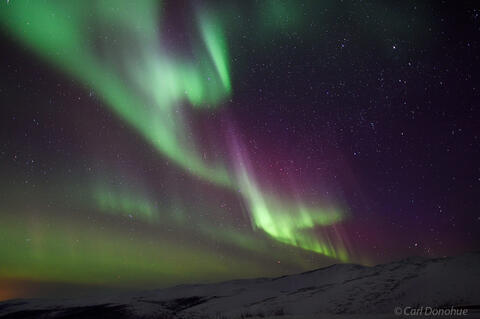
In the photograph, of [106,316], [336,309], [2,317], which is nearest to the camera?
[336,309]

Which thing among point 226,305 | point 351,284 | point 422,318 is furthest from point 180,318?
point 422,318

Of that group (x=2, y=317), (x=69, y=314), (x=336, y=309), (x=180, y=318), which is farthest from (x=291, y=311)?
(x=2, y=317)

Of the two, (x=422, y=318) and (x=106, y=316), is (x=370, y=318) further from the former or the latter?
(x=106, y=316)

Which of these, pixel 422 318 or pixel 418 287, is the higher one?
pixel 422 318

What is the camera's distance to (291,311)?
26422 mm

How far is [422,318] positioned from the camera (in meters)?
10.5

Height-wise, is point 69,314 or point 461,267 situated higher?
point 69,314

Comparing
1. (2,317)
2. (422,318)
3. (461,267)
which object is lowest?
(461,267)

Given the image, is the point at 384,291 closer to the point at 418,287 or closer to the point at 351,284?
the point at 418,287

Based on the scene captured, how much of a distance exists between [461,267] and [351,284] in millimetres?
9356

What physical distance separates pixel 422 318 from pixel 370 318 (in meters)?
1.59

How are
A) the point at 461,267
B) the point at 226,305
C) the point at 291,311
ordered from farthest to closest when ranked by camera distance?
the point at 226,305
the point at 461,267
the point at 291,311

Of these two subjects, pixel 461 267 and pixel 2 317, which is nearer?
pixel 461 267

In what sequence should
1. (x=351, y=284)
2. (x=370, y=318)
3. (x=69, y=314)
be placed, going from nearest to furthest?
(x=370, y=318) < (x=351, y=284) < (x=69, y=314)
